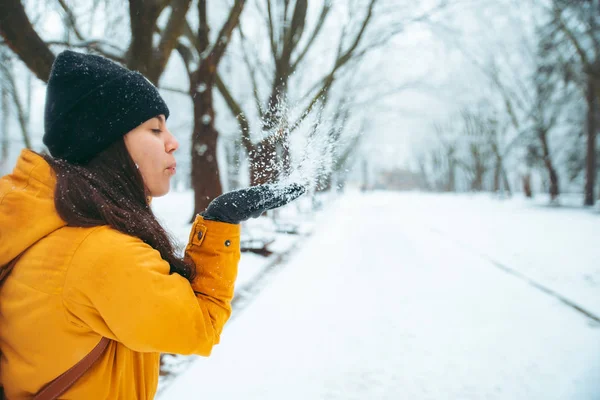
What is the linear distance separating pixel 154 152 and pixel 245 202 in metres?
0.36

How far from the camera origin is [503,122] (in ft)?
105

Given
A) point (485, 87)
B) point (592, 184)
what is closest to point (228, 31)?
point (592, 184)

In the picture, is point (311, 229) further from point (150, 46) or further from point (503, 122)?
point (503, 122)

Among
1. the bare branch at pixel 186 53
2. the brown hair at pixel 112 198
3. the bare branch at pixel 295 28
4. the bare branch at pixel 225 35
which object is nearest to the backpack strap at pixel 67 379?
the brown hair at pixel 112 198

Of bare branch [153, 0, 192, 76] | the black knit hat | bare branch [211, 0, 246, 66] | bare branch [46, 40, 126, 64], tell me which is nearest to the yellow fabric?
the black knit hat

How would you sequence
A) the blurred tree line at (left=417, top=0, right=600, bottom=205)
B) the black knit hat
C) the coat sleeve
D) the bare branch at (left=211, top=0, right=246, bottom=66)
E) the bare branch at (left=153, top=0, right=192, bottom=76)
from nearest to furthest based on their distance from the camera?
1. the coat sleeve
2. the black knit hat
3. the bare branch at (left=153, top=0, right=192, bottom=76)
4. the bare branch at (left=211, top=0, right=246, bottom=66)
5. the blurred tree line at (left=417, top=0, right=600, bottom=205)

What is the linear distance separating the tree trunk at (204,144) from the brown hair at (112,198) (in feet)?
12.0

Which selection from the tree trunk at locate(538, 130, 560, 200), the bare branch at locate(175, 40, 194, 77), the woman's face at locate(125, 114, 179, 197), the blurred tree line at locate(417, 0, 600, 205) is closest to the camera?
the woman's face at locate(125, 114, 179, 197)

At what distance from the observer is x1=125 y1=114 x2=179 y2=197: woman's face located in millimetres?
1193

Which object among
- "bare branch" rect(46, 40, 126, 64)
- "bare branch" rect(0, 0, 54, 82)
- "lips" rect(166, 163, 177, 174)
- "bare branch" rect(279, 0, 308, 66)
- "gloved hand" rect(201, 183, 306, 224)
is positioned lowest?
"gloved hand" rect(201, 183, 306, 224)

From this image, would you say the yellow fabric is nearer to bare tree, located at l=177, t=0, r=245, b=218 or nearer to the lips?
the lips

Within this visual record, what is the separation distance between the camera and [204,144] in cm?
604

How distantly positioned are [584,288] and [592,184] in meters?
16.2

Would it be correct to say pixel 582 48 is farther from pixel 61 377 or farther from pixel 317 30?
pixel 61 377
